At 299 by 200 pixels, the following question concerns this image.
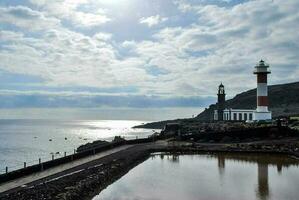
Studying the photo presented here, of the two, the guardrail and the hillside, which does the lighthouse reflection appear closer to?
the guardrail

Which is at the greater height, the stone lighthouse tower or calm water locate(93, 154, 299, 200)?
the stone lighthouse tower

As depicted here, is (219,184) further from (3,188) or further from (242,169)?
(3,188)

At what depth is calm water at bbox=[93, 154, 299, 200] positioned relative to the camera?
25359mm

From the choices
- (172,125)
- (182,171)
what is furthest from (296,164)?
(172,125)

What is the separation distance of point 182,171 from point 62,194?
13800 millimetres

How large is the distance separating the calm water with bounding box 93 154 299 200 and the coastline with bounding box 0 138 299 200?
91cm

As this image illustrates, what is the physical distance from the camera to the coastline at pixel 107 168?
23.3 metres

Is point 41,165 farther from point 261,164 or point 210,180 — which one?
point 261,164

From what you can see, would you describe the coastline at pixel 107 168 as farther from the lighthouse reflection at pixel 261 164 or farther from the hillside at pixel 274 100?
the hillside at pixel 274 100

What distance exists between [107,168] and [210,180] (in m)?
8.30

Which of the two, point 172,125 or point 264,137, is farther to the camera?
point 172,125

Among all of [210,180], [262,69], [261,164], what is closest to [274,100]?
[262,69]

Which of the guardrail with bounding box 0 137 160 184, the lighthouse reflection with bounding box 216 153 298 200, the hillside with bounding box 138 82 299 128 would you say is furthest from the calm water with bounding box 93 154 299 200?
the hillside with bounding box 138 82 299 128

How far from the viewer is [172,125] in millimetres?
72375
